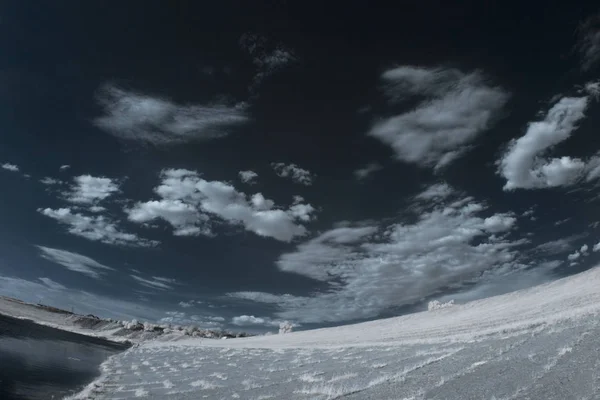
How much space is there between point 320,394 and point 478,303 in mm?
55269

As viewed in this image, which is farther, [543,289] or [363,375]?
[543,289]

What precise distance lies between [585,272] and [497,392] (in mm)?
44736

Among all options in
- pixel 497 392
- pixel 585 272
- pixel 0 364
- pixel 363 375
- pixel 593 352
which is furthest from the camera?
pixel 585 272

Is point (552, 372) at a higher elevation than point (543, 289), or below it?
below

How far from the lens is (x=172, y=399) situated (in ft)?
50.9

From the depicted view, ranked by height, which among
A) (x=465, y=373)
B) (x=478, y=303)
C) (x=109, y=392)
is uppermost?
(x=478, y=303)

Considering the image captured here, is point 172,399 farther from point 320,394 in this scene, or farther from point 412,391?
point 412,391

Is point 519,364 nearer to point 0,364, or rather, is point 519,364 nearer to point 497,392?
point 497,392

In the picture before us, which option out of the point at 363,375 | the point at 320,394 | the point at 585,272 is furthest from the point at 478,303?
the point at 320,394

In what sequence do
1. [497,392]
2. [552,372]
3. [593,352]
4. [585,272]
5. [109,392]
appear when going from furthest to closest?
[585,272] < [109,392] < [593,352] < [552,372] < [497,392]

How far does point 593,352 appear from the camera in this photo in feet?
37.3

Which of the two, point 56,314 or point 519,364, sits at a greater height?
point 56,314

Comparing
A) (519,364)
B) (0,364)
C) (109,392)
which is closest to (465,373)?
(519,364)

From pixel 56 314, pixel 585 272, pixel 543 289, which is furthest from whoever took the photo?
pixel 56 314
